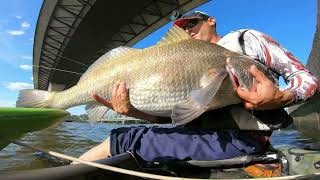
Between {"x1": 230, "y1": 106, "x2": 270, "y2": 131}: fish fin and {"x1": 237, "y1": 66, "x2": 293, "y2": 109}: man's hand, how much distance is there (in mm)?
133

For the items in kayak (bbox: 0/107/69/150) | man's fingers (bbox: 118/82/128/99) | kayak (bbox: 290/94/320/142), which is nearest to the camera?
kayak (bbox: 0/107/69/150)

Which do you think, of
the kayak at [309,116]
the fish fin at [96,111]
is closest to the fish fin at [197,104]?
the fish fin at [96,111]

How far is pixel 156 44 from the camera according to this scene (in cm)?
366

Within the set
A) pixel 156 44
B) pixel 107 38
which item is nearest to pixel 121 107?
pixel 156 44

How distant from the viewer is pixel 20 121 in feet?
8.36

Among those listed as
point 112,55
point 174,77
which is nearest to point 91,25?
point 112,55

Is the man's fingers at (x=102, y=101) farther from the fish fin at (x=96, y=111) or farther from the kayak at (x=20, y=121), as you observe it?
the kayak at (x=20, y=121)

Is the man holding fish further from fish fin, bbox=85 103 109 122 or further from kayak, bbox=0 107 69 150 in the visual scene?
kayak, bbox=0 107 69 150

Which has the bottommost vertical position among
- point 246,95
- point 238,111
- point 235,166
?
point 235,166

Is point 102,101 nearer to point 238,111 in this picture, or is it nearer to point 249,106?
point 238,111

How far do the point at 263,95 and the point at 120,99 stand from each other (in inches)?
49.0

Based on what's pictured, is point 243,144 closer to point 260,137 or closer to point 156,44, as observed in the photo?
point 260,137

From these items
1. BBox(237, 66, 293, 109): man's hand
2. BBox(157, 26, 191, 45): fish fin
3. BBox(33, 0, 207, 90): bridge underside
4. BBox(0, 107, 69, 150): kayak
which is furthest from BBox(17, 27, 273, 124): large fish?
BBox(33, 0, 207, 90): bridge underside

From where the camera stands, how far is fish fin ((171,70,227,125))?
3.02 m
